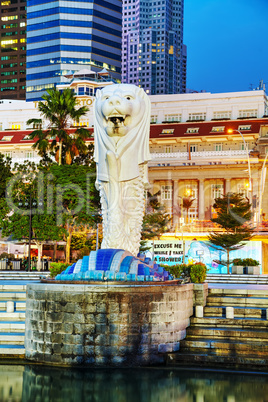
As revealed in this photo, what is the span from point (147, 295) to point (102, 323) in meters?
1.38

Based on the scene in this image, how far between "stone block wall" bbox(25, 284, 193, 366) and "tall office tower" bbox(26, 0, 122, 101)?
378 feet

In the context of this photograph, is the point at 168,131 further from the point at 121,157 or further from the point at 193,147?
the point at 121,157

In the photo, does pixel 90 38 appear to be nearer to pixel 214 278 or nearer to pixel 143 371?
pixel 214 278

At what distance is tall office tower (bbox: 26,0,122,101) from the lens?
125812mm

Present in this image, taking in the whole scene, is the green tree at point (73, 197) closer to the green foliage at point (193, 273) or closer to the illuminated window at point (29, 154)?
the green foliage at point (193, 273)

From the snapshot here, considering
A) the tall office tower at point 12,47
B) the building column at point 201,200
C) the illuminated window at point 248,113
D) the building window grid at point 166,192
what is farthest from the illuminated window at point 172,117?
the tall office tower at point 12,47

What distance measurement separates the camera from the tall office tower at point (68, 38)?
12581 cm

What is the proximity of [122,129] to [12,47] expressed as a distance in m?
155

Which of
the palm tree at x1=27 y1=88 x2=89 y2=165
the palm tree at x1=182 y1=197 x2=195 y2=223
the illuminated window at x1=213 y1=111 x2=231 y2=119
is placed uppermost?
Answer: the illuminated window at x1=213 y1=111 x2=231 y2=119

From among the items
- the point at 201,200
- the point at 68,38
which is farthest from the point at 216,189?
the point at 68,38

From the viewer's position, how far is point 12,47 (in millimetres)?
165750

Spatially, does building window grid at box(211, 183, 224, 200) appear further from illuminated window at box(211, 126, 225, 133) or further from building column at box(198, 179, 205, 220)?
illuminated window at box(211, 126, 225, 133)

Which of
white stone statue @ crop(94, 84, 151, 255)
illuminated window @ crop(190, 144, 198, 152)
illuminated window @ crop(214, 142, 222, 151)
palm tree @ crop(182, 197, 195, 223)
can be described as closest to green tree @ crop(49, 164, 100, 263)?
white stone statue @ crop(94, 84, 151, 255)

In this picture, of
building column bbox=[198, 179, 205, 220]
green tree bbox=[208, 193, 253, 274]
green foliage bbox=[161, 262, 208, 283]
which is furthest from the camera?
building column bbox=[198, 179, 205, 220]
